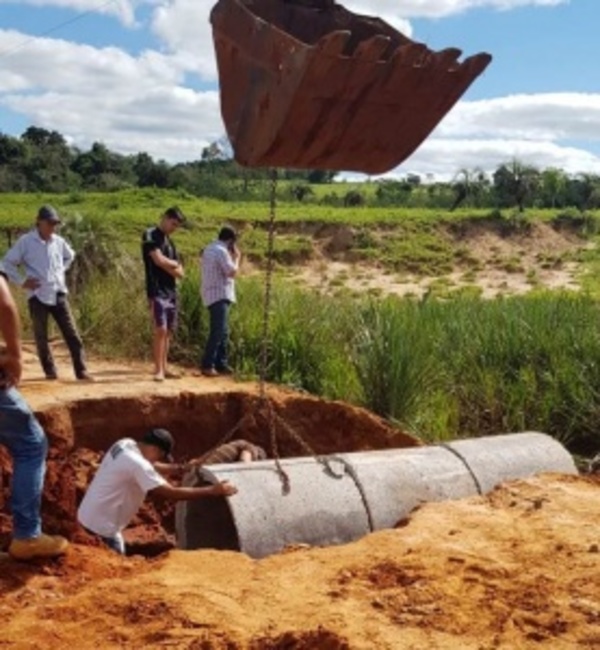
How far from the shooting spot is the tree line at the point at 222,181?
49375 millimetres

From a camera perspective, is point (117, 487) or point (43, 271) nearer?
point (117, 487)

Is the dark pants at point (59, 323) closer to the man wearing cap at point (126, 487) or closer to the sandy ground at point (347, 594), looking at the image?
the man wearing cap at point (126, 487)

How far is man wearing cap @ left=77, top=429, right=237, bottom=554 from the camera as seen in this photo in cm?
676

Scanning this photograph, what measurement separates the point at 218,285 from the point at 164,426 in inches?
64.4

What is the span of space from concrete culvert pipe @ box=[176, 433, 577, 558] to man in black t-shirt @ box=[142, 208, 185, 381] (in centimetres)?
305

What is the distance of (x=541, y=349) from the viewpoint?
11680mm

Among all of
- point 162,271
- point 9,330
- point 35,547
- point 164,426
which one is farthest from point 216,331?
point 9,330

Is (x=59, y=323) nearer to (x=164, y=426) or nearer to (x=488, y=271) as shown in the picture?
(x=164, y=426)

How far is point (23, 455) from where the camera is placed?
5559mm

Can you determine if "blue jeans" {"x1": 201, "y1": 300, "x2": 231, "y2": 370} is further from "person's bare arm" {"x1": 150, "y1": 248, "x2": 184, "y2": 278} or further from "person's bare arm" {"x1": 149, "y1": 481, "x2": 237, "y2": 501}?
"person's bare arm" {"x1": 149, "y1": 481, "x2": 237, "y2": 501}

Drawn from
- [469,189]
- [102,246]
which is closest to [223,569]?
[102,246]

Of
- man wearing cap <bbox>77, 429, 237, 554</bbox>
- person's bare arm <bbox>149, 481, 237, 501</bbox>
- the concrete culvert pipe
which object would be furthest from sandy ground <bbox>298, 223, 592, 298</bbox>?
person's bare arm <bbox>149, 481, 237, 501</bbox>

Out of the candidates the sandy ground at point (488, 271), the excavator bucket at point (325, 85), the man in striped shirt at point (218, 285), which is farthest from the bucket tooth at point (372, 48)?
the sandy ground at point (488, 271)

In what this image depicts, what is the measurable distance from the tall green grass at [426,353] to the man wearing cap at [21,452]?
568cm
